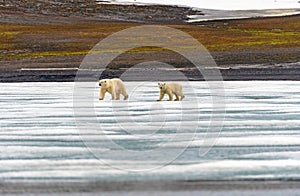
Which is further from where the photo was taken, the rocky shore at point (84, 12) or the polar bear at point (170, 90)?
the rocky shore at point (84, 12)

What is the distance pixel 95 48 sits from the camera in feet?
104

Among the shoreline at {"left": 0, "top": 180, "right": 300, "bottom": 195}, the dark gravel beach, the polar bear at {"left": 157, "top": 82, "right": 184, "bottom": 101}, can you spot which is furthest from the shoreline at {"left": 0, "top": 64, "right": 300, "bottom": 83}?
the shoreline at {"left": 0, "top": 180, "right": 300, "bottom": 195}

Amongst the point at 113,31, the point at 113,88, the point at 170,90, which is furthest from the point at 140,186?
the point at 113,31

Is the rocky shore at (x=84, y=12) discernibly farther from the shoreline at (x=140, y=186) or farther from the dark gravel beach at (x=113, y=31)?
the shoreline at (x=140, y=186)

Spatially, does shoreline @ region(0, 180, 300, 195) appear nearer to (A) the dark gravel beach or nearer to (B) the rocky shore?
(A) the dark gravel beach

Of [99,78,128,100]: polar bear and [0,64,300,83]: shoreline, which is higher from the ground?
[0,64,300,83]: shoreline

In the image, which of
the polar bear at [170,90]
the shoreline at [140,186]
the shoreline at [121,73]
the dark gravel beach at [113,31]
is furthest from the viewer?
the dark gravel beach at [113,31]

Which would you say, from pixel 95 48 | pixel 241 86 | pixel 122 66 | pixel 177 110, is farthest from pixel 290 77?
pixel 95 48

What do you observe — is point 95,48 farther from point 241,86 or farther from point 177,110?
point 177,110

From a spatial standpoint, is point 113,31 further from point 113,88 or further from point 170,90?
point 170,90

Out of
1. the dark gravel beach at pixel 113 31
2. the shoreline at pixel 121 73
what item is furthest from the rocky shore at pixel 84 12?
the shoreline at pixel 121 73

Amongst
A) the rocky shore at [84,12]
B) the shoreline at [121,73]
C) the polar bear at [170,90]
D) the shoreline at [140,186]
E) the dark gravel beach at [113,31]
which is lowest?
the shoreline at [140,186]

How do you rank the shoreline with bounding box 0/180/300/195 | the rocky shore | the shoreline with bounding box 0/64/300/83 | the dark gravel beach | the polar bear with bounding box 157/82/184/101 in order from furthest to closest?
1. the rocky shore
2. the dark gravel beach
3. the shoreline with bounding box 0/64/300/83
4. the polar bear with bounding box 157/82/184/101
5. the shoreline with bounding box 0/180/300/195

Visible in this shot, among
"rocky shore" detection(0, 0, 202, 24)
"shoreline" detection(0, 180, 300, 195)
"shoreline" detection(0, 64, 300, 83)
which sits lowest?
"shoreline" detection(0, 180, 300, 195)
